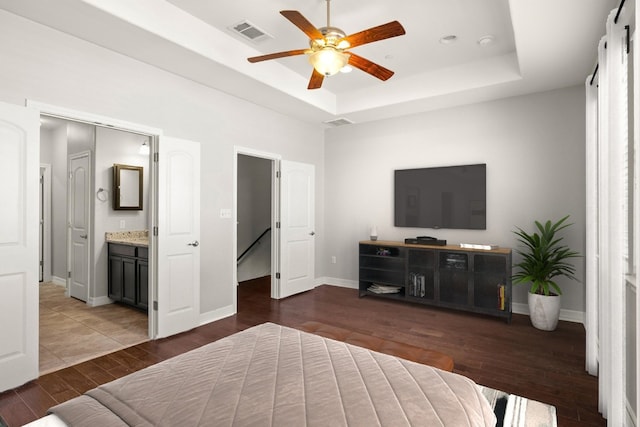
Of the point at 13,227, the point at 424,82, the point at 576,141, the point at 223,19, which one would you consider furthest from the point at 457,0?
the point at 13,227

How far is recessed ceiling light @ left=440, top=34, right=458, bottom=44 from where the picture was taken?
347 cm

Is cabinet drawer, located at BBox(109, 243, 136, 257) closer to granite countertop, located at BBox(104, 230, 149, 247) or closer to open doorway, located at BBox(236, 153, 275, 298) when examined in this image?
granite countertop, located at BBox(104, 230, 149, 247)

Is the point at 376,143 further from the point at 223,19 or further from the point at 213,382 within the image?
the point at 213,382

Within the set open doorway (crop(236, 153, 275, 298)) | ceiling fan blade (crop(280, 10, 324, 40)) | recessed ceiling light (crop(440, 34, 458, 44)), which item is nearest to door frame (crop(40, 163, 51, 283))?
open doorway (crop(236, 153, 275, 298))

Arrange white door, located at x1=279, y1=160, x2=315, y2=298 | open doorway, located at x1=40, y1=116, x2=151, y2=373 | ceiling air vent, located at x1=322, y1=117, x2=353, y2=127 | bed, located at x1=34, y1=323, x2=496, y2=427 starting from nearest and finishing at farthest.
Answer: bed, located at x1=34, y1=323, x2=496, y2=427
open doorway, located at x1=40, y1=116, x2=151, y2=373
white door, located at x1=279, y1=160, x2=315, y2=298
ceiling air vent, located at x1=322, y1=117, x2=353, y2=127

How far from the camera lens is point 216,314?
4133 mm

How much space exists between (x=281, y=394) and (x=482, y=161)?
4245mm

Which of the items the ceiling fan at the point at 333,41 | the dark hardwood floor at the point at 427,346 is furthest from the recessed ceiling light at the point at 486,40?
the dark hardwood floor at the point at 427,346

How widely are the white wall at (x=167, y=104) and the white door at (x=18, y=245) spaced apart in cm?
26

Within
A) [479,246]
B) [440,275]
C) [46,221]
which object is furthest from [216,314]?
[46,221]

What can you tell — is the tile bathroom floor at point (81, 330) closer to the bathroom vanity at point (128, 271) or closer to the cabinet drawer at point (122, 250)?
the bathroom vanity at point (128, 271)

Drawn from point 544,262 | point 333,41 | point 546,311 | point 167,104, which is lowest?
point 546,311

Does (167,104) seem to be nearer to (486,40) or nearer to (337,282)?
(486,40)

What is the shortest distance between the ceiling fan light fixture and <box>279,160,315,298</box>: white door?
8.31ft
